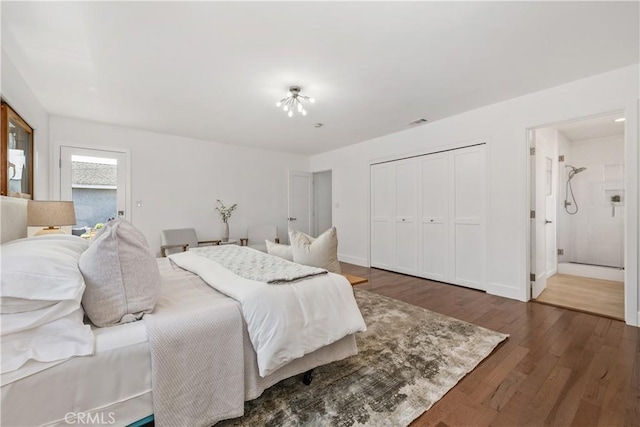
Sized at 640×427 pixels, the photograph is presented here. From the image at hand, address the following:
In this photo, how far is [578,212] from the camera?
5051mm

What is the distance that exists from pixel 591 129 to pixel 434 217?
9.80 feet

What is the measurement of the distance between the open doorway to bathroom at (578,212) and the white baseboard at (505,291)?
210 millimetres

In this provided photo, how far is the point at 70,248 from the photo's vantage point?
1500 millimetres

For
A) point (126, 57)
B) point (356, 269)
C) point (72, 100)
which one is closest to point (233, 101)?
point (126, 57)

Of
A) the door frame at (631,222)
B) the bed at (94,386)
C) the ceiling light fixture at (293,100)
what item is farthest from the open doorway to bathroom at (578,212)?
the bed at (94,386)

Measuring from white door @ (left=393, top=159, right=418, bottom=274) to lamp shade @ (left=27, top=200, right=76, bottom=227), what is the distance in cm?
441

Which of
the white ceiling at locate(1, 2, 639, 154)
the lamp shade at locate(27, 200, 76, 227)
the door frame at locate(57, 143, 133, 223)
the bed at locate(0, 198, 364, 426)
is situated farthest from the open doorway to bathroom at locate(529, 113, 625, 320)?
the door frame at locate(57, 143, 133, 223)

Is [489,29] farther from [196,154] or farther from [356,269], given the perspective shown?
[196,154]

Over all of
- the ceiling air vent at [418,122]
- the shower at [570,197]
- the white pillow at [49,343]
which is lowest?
the white pillow at [49,343]

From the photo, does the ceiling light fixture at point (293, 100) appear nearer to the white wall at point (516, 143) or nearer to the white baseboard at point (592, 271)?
the white wall at point (516, 143)

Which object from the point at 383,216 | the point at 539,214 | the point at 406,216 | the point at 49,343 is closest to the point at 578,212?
the point at 539,214

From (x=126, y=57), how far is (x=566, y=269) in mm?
6928

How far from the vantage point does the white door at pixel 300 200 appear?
20.7ft

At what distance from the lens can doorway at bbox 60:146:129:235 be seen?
3883 millimetres
